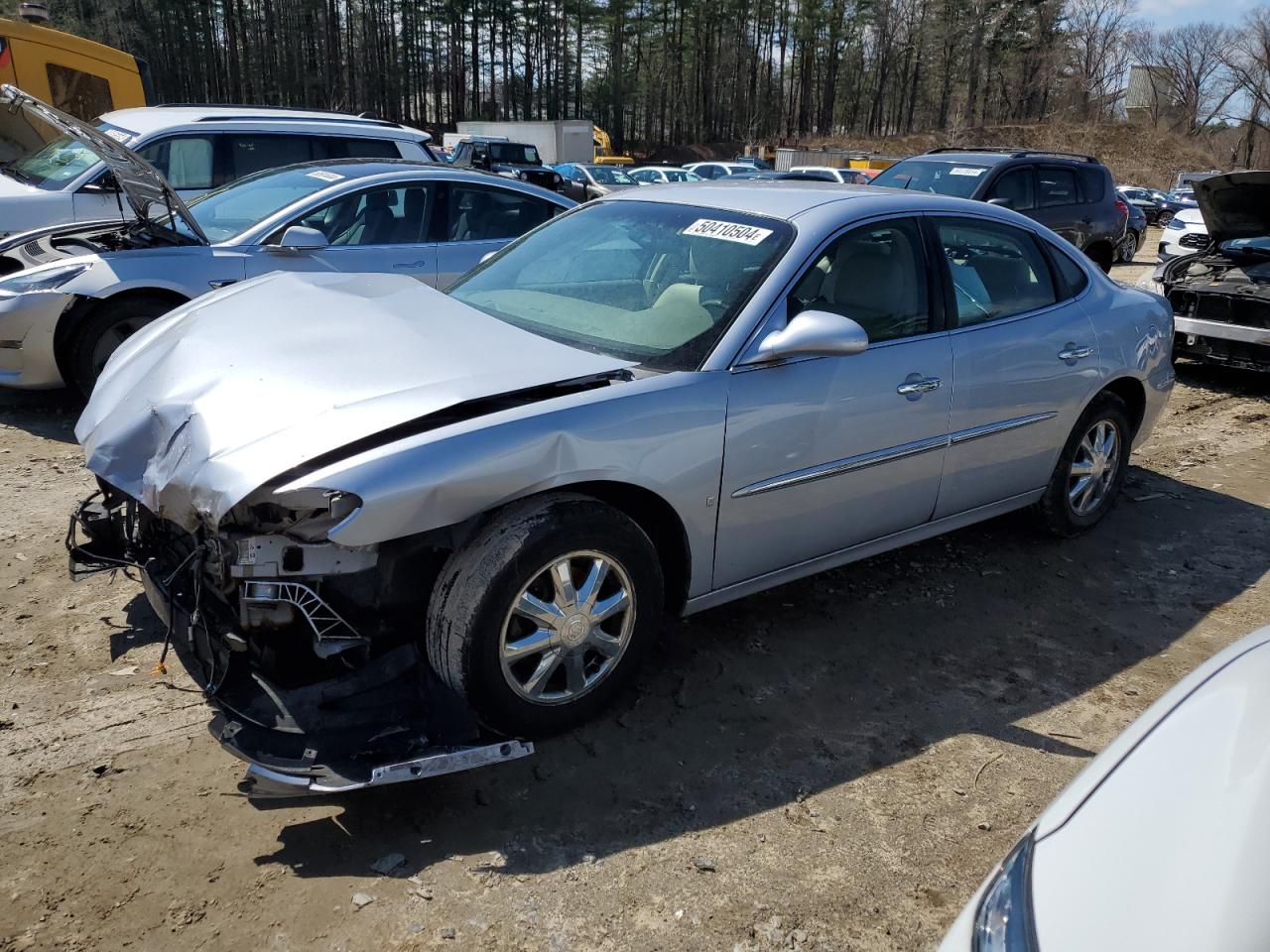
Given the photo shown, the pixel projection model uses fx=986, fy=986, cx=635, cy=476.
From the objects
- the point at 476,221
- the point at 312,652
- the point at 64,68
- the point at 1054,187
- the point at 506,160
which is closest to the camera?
the point at 312,652

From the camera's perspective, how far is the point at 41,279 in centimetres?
585

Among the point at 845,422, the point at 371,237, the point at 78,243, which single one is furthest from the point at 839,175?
the point at 845,422

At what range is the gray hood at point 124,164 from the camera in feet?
16.9

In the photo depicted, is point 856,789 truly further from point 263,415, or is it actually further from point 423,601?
point 263,415

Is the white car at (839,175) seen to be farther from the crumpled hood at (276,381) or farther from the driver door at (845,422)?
the crumpled hood at (276,381)

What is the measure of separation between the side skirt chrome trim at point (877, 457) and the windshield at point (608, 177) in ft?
71.7

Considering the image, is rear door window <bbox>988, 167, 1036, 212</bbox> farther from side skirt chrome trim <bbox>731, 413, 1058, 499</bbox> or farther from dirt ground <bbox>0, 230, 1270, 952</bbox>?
side skirt chrome trim <bbox>731, 413, 1058, 499</bbox>

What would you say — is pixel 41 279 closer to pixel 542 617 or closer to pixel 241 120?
pixel 241 120

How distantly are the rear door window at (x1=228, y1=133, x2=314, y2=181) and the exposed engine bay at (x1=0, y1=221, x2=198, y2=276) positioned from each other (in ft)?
8.27

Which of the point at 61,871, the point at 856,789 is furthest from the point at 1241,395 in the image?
the point at 61,871

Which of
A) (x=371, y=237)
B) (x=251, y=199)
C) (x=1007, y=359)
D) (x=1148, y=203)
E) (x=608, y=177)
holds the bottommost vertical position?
(x=1007, y=359)

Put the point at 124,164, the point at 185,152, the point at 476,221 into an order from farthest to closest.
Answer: the point at 185,152, the point at 476,221, the point at 124,164

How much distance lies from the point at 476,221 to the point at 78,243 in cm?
255

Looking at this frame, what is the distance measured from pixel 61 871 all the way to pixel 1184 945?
2.52 m
